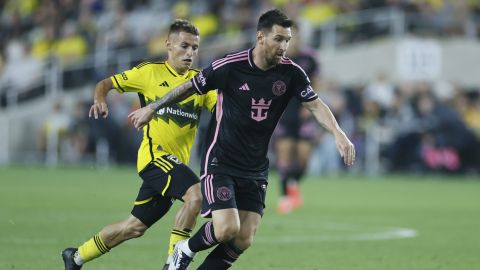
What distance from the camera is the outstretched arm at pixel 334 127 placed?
760 centimetres

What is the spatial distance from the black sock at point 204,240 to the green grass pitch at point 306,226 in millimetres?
1640

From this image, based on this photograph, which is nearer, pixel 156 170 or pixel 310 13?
pixel 156 170

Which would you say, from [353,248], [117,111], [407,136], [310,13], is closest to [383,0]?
[310,13]

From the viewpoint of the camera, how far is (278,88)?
8.05 meters

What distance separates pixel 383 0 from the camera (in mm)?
27547

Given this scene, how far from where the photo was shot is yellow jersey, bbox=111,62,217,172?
894cm

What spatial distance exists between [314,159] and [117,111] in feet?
17.1

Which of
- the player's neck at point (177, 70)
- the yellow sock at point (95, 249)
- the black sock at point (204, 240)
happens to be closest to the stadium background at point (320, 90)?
the player's neck at point (177, 70)

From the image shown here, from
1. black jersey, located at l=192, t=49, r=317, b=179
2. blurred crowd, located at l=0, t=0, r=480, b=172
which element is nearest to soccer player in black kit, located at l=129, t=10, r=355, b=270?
black jersey, located at l=192, t=49, r=317, b=179

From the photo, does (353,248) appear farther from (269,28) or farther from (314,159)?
(314,159)

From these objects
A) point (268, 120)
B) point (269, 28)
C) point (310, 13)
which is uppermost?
point (310, 13)

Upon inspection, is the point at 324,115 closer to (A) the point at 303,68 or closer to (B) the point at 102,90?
(B) the point at 102,90

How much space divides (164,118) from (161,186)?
0.69 m

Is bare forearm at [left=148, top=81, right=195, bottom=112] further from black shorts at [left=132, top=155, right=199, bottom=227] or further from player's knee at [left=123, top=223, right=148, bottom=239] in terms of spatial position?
player's knee at [left=123, top=223, right=148, bottom=239]
